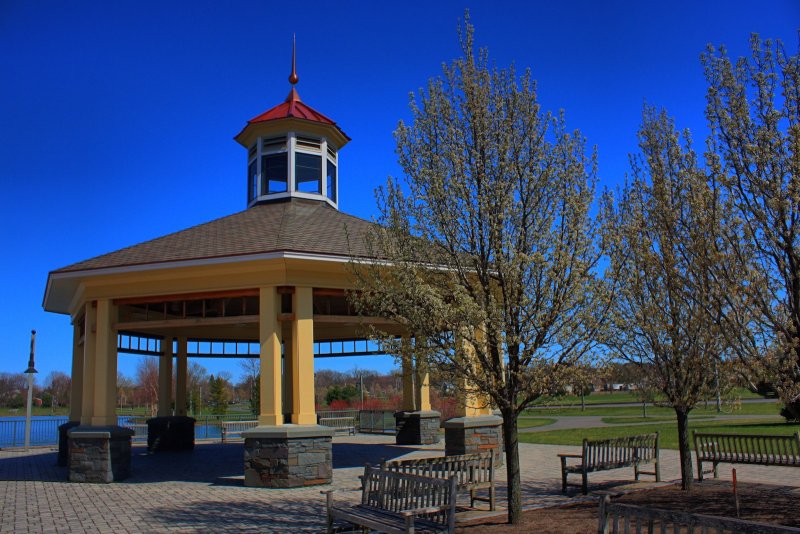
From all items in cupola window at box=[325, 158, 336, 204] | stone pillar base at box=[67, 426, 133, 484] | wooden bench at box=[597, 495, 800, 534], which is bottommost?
stone pillar base at box=[67, 426, 133, 484]

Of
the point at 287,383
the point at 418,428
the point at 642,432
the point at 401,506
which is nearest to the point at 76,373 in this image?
the point at 287,383

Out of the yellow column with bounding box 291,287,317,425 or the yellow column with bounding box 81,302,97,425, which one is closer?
the yellow column with bounding box 291,287,317,425

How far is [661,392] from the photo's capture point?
32.0 ft

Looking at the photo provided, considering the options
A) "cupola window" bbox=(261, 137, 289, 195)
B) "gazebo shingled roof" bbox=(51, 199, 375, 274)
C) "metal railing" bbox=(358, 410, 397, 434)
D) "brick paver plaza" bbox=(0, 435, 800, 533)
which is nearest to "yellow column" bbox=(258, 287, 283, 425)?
"gazebo shingled roof" bbox=(51, 199, 375, 274)

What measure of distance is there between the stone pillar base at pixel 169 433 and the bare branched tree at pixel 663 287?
13408 mm

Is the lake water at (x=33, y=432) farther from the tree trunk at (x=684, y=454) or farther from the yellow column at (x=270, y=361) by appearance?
the tree trunk at (x=684, y=454)

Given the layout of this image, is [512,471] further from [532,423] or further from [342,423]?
[532,423]

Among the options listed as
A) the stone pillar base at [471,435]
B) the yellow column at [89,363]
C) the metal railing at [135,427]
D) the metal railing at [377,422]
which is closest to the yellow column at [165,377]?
the metal railing at [135,427]

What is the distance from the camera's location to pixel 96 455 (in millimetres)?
12156

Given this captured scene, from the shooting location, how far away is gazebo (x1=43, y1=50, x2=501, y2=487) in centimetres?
1139

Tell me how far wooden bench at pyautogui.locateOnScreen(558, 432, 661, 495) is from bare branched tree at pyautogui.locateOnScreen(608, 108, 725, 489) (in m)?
1.04

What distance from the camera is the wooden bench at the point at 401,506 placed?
6293mm

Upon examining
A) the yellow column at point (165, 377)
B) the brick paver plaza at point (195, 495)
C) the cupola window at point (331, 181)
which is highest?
the cupola window at point (331, 181)

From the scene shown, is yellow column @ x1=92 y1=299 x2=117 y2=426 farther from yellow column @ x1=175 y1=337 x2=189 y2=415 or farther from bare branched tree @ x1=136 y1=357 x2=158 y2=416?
bare branched tree @ x1=136 y1=357 x2=158 y2=416
